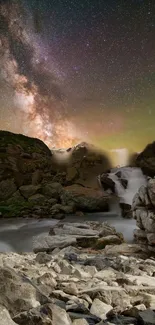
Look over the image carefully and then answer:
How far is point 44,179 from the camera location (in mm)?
46781

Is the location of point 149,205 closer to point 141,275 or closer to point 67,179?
point 141,275

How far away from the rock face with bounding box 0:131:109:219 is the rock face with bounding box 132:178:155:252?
18499mm

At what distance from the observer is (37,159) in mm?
49031

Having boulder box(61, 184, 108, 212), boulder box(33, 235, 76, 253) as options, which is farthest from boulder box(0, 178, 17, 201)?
boulder box(33, 235, 76, 253)

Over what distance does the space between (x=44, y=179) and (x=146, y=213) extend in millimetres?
34890

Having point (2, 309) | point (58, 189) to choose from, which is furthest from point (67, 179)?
point (2, 309)

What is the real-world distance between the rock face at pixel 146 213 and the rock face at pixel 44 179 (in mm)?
18499

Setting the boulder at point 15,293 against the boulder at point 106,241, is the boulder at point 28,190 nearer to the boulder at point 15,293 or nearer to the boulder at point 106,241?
the boulder at point 106,241

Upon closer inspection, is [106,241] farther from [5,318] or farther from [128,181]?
[128,181]

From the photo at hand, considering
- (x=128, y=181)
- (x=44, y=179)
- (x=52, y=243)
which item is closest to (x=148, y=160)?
(x=128, y=181)

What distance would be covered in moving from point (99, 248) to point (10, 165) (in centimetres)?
3241

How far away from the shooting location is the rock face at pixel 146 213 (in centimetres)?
1220

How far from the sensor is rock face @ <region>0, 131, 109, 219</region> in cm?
3556

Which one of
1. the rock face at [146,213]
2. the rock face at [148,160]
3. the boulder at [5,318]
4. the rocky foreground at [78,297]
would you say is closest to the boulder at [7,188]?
the rock face at [148,160]
